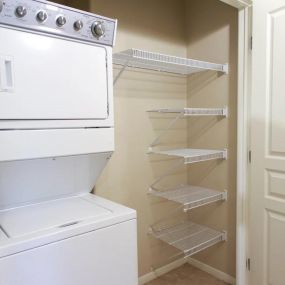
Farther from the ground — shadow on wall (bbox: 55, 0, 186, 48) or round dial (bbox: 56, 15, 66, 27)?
shadow on wall (bbox: 55, 0, 186, 48)

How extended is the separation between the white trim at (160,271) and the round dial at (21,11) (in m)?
2.27

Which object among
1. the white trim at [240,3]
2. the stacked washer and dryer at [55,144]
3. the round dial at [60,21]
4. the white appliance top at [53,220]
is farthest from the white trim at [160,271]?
the white trim at [240,3]

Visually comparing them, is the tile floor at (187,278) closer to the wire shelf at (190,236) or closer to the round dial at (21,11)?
the wire shelf at (190,236)

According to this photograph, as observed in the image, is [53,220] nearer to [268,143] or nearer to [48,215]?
[48,215]

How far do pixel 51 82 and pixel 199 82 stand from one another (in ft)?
5.48

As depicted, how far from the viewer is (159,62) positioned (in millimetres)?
2170

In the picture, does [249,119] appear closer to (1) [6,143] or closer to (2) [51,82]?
Result: (2) [51,82]

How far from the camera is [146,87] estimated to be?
2453 mm

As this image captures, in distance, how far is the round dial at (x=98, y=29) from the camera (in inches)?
58.1

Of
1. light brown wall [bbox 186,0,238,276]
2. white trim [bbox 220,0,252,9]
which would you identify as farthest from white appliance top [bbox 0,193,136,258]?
white trim [bbox 220,0,252,9]

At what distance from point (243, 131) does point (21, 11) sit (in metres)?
1.76

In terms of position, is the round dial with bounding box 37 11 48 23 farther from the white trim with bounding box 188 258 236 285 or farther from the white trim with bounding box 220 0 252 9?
the white trim with bounding box 188 258 236 285

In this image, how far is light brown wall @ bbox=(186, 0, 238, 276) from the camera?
2389 mm

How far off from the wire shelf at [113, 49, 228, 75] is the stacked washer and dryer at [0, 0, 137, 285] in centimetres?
40
